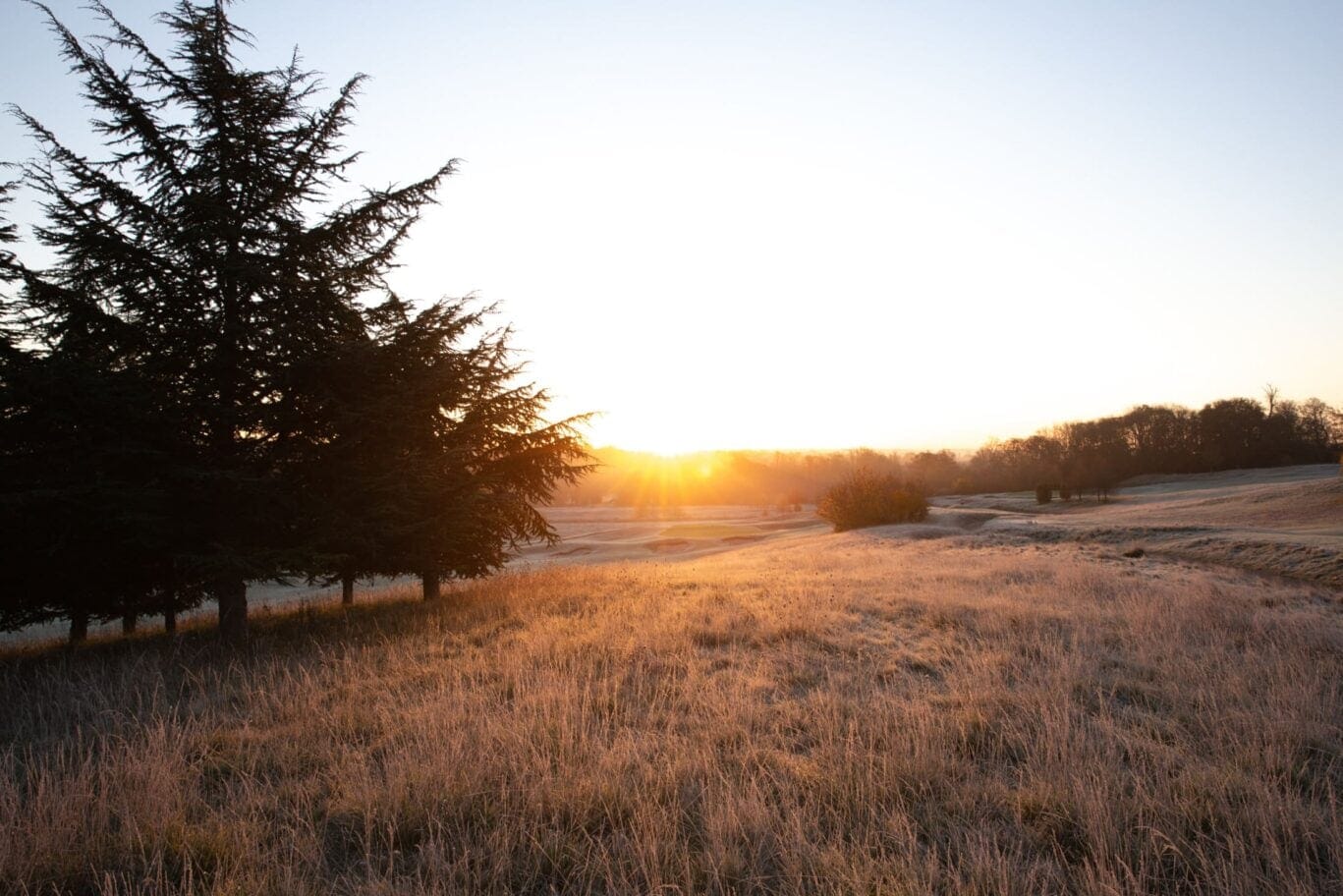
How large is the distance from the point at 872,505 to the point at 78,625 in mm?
36311

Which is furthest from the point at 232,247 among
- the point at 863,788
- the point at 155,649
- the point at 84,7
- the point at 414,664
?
the point at 863,788

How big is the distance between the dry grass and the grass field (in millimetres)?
25

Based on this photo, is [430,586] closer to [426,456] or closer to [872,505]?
[426,456]

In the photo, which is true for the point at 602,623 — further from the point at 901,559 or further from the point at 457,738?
the point at 901,559

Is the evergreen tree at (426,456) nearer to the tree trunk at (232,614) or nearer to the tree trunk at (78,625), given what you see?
the tree trunk at (232,614)

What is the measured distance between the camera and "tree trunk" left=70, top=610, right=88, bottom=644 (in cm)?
1006

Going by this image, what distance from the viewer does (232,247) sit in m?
8.88

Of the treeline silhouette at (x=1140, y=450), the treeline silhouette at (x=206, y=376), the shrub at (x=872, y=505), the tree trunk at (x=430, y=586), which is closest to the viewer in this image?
the treeline silhouette at (x=206, y=376)

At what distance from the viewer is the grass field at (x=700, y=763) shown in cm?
298

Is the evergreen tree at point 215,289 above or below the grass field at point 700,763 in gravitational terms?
above

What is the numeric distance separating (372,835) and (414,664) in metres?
3.74

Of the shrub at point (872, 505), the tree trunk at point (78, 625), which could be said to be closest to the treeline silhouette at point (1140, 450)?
the shrub at point (872, 505)

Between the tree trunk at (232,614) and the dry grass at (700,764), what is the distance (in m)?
0.95

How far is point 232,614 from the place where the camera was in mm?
9070
